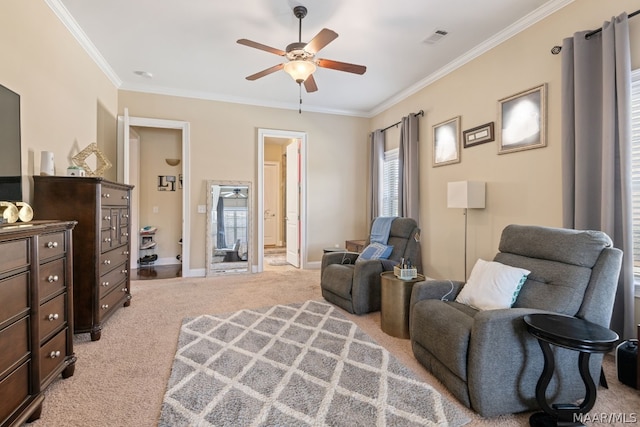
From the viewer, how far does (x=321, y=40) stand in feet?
7.82

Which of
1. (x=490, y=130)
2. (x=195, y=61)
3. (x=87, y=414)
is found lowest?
(x=87, y=414)

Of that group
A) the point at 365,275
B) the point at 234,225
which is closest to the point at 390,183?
the point at 365,275

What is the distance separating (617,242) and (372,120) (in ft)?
14.2

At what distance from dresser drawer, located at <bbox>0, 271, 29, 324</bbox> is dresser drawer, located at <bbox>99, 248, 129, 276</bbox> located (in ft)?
3.82

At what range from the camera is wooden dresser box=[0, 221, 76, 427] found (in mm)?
1410

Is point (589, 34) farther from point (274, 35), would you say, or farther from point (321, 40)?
point (274, 35)

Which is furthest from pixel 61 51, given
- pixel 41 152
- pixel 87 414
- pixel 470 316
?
pixel 470 316

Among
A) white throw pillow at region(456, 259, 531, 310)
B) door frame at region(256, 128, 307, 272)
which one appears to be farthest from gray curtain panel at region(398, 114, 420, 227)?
white throw pillow at region(456, 259, 531, 310)

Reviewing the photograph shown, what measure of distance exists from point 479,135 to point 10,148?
423 cm

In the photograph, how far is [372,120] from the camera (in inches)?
231

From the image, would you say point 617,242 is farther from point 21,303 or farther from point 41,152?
point 41,152

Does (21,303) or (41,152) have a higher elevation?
(41,152)

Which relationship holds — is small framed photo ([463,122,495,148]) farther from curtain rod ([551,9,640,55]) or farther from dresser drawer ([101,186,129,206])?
dresser drawer ([101,186,129,206])

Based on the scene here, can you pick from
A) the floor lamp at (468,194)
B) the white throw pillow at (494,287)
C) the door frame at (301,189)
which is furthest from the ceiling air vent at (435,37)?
the door frame at (301,189)
